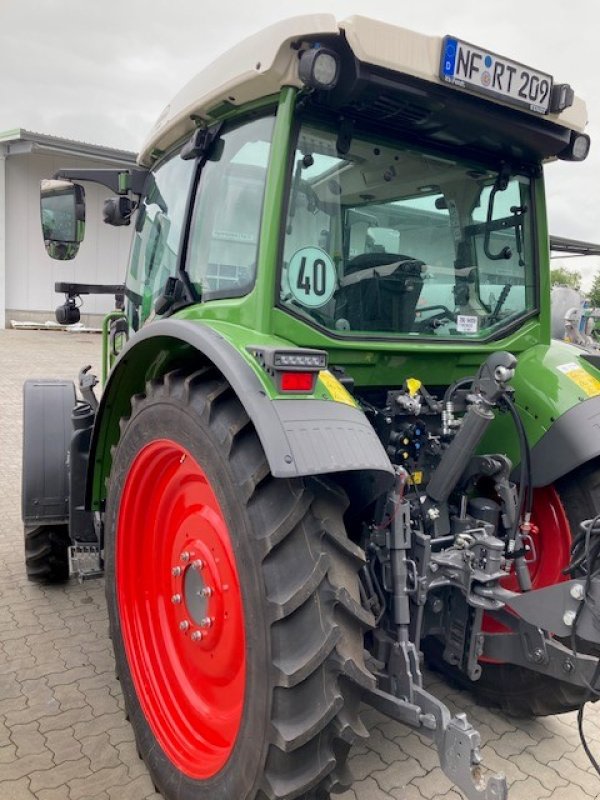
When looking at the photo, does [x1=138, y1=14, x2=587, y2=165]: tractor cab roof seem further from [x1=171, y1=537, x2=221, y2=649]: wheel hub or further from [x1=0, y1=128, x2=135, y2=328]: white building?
[x1=0, y1=128, x2=135, y2=328]: white building

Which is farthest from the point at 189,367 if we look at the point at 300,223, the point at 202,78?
the point at 202,78

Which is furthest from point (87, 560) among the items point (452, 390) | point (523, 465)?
point (523, 465)

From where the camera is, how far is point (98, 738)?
2529 millimetres

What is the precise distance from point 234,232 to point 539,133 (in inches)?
43.6

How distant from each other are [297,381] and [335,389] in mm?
163

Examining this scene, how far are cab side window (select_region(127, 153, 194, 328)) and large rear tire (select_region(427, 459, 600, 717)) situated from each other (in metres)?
1.70

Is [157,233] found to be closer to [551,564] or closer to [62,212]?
[62,212]

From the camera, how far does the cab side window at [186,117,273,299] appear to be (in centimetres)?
211

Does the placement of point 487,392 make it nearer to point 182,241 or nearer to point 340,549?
point 340,549

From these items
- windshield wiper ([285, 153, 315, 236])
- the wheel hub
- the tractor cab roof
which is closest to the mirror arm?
the tractor cab roof

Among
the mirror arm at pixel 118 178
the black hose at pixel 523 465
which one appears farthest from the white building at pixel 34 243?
the black hose at pixel 523 465

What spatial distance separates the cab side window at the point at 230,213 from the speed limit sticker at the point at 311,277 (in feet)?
0.43

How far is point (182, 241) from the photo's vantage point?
8.23ft

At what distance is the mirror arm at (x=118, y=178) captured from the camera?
3.08 meters
